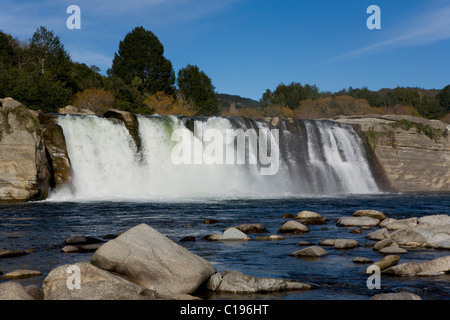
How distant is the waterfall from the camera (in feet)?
91.1

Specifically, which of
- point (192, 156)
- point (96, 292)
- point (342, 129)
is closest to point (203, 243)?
point (96, 292)

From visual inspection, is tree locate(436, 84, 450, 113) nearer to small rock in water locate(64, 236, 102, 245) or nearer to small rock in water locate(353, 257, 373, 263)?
small rock in water locate(353, 257, 373, 263)

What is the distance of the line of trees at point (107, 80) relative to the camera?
42875 mm

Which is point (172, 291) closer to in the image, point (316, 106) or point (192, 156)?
point (192, 156)

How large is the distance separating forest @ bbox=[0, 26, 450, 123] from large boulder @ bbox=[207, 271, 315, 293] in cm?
3655

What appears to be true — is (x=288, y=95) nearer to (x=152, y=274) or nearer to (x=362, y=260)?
(x=362, y=260)

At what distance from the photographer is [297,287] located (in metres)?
8.09

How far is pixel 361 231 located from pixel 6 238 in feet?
32.4

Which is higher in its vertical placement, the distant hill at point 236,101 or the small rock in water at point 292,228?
the distant hill at point 236,101

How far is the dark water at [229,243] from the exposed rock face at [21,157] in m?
1.29

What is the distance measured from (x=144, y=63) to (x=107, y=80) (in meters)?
9.07

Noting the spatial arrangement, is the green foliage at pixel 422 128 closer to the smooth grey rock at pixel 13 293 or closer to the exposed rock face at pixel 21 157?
the exposed rock face at pixel 21 157

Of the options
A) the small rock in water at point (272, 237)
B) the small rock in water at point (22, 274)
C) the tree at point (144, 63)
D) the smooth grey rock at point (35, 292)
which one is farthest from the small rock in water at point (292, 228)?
the tree at point (144, 63)

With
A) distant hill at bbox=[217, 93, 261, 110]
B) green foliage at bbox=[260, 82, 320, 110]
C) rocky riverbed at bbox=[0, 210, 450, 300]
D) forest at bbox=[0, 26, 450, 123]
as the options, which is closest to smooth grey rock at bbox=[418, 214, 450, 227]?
rocky riverbed at bbox=[0, 210, 450, 300]
